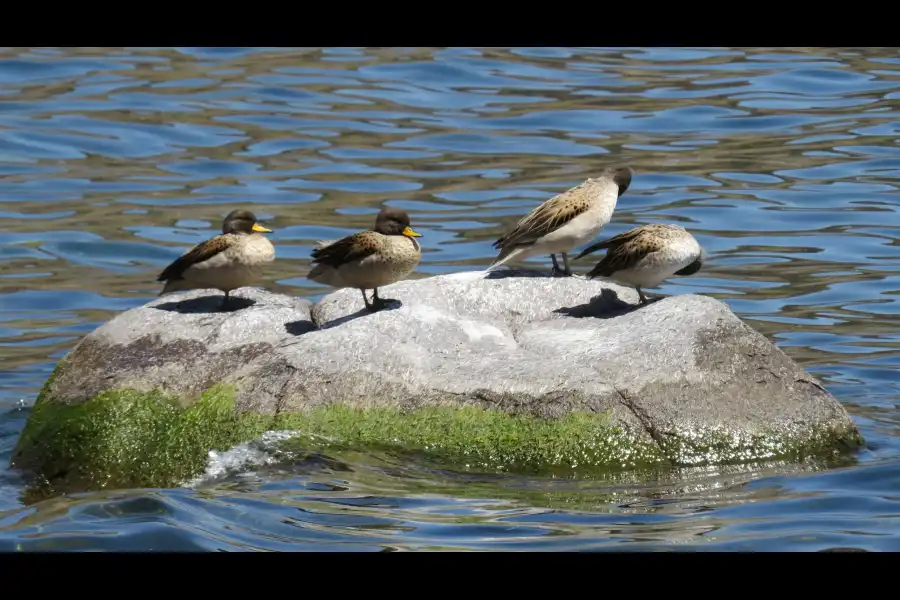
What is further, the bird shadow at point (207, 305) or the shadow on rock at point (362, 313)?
the bird shadow at point (207, 305)

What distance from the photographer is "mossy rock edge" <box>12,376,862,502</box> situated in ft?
20.2

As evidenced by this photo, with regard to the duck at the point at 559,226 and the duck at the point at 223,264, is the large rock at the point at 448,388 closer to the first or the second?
the duck at the point at 223,264

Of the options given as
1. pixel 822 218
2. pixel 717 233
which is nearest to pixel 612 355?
pixel 717 233

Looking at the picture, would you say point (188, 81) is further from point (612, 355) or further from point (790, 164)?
point (612, 355)

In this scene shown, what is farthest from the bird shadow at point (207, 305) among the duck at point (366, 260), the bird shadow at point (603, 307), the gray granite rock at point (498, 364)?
the bird shadow at point (603, 307)

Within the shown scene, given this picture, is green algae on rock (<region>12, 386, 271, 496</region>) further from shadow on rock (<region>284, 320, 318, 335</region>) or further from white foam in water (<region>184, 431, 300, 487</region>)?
shadow on rock (<region>284, 320, 318, 335</region>)

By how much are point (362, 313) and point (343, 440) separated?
0.88 m

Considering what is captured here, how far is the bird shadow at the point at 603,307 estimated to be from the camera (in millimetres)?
7137

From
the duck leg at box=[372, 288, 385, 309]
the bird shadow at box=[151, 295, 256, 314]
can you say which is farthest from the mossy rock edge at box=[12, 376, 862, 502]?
the duck leg at box=[372, 288, 385, 309]

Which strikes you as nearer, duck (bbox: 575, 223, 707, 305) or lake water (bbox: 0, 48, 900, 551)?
lake water (bbox: 0, 48, 900, 551)

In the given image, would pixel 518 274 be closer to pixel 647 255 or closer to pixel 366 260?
pixel 647 255

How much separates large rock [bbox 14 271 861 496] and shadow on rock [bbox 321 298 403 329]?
0.02 meters

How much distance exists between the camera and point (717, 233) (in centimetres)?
1229

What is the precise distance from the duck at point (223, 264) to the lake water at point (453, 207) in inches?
42.6
